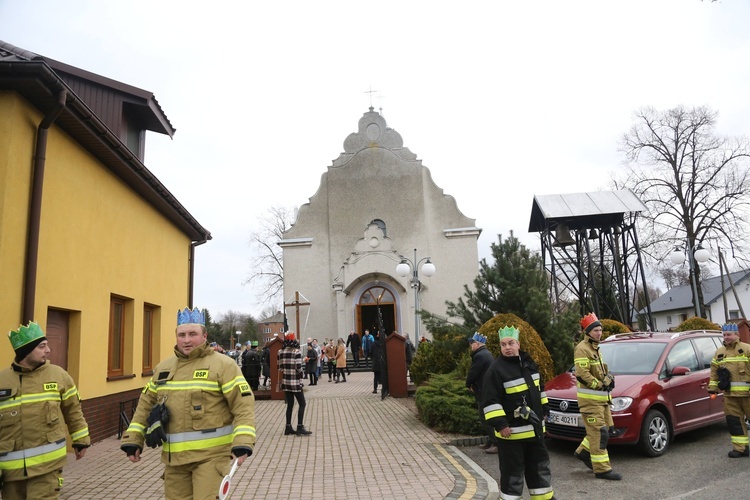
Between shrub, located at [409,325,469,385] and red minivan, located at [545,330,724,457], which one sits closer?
red minivan, located at [545,330,724,457]

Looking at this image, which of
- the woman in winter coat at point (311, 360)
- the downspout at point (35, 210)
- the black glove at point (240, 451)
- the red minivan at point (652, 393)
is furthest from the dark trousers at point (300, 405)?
the woman in winter coat at point (311, 360)

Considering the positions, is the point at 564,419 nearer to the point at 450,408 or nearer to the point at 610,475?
the point at 610,475

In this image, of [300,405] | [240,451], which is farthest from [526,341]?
[240,451]

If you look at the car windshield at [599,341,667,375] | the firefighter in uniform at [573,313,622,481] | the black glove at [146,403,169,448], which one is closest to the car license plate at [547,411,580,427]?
the firefighter in uniform at [573,313,622,481]

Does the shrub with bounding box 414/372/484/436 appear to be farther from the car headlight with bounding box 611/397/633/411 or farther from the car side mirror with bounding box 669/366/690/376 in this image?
the car side mirror with bounding box 669/366/690/376

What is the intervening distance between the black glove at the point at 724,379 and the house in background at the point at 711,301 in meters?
41.3

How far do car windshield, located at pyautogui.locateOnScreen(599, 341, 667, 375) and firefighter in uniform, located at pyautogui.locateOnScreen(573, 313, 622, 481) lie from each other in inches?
66.2

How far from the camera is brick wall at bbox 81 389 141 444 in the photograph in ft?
30.7

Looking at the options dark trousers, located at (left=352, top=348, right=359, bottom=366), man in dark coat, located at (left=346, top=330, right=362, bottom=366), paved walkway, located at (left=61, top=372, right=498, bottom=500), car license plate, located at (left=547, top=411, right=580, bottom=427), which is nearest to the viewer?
paved walkway, located at (left=61, top=372, right=498, bottom=500)

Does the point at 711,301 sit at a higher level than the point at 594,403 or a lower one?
higher

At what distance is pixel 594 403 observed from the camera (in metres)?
7.11

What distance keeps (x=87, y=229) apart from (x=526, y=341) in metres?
Answer: 7.70

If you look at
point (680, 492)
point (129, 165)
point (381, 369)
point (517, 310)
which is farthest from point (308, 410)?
point (680, 492)

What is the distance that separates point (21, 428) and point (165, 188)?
28.1 feet
